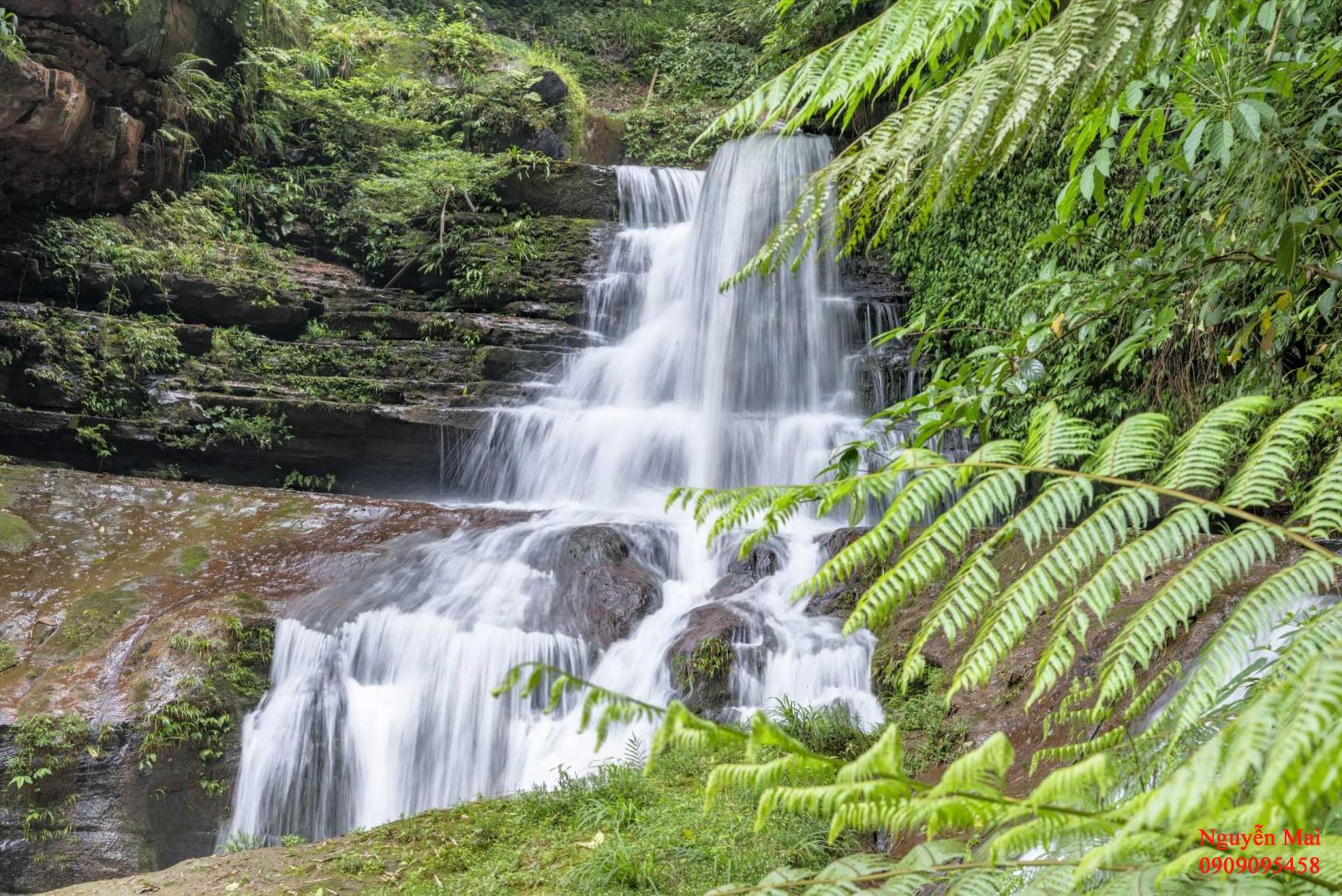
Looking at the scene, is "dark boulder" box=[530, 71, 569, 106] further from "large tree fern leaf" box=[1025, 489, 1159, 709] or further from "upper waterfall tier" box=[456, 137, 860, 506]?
"large tree fern leaf" box=[1025, 489, 1159, 709]

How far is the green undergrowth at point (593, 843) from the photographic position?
3777 mm

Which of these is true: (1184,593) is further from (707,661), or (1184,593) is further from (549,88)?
(549,88)

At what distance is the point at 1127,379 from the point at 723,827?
4.83 meters

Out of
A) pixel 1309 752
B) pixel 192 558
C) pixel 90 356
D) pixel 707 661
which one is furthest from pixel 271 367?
pixel 1309 752

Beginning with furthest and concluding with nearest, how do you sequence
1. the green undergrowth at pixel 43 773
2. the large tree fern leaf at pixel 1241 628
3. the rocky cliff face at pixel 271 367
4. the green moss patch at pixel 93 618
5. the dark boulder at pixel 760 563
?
the rocky cliff face at pixel 271 367, the dark boulder at pixel 760 563, the green moss patch at pixel 93 618, the green undergrowth at pixel 43 773, the large tree fern leaf at pixel 1241 628

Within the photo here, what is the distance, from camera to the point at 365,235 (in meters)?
12.6

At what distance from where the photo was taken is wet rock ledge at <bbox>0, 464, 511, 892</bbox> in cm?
562

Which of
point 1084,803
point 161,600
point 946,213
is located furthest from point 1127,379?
point 161,600

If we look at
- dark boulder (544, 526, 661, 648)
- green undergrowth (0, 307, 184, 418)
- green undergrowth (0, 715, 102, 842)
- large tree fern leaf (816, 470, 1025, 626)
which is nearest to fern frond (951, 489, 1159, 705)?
large tree fern leaf (816, 470, 1025, 626)

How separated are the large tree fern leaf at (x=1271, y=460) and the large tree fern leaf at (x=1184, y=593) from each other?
7cm

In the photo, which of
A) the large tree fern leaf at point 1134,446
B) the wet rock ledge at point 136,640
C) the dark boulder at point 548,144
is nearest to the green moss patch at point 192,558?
the wet rock ledge at point 136,640

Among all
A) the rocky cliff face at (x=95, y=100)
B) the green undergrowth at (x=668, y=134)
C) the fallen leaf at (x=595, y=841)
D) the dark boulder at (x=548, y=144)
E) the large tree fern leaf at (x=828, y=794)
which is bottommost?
the fallen leaf at (x=595, y=841)

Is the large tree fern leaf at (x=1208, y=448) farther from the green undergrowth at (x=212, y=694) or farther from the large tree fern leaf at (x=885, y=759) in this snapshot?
the green undergrowth at (x=212, y=694)

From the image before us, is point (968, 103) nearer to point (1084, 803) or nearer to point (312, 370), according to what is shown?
point (1084, 803)
